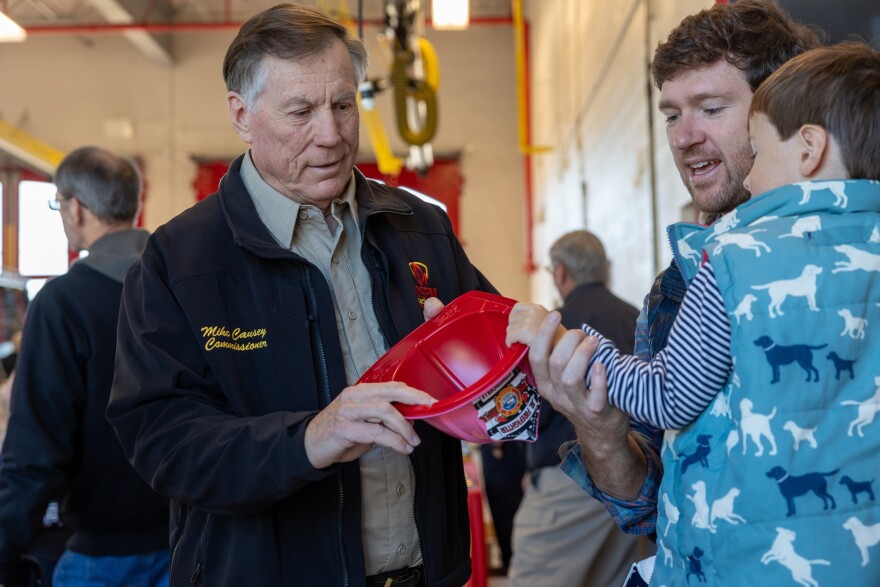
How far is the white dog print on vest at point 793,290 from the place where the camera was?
1146 mm

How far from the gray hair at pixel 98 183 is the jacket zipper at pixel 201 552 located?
53.8 inches

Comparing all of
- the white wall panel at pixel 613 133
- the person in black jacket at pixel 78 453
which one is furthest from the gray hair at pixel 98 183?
the white wall panel at pixel 613 133

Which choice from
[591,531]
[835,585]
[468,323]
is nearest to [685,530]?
[835,585]

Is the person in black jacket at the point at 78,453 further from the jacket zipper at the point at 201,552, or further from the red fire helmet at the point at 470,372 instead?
the red fire helmet at the point at 470,372

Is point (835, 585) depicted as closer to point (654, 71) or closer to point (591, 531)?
point (654, 71)

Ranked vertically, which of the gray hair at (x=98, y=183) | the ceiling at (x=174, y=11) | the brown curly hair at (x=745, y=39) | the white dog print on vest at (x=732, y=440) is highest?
the ceiling at (x=174, y=11)

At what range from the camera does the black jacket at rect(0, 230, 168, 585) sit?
2.24m

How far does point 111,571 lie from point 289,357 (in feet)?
3.78

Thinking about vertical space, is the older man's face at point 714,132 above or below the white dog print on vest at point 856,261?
above

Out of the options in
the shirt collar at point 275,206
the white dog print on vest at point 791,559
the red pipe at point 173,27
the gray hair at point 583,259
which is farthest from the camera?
the red pipe at point 173,27

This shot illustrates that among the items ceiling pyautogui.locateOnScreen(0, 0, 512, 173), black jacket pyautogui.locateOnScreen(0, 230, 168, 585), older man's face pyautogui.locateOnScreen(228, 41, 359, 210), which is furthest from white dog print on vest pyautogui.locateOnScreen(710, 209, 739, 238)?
ceiling pyautogui.locateOnScreen(0, 0, 512, 173)

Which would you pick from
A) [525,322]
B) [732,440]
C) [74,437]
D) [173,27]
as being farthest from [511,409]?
[173,27]

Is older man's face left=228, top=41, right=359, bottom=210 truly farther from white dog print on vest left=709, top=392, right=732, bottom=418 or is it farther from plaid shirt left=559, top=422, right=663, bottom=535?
white dog print on vest left=709, top=392, right=732, bottom=418

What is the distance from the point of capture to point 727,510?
118cm
